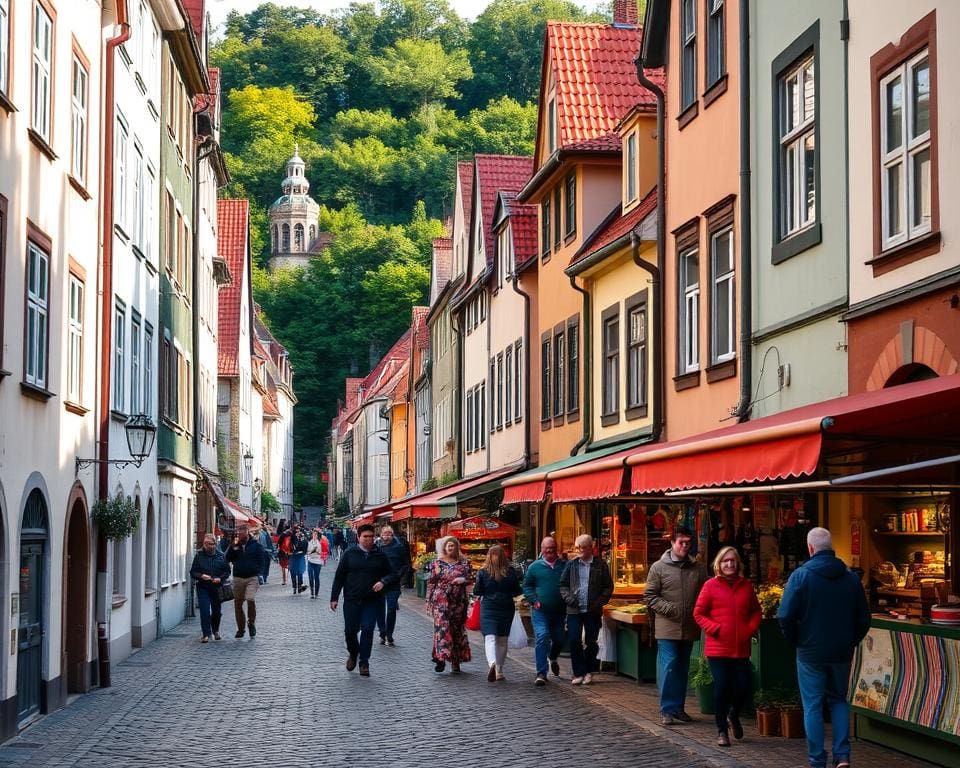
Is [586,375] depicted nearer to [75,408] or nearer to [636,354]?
[636,354]

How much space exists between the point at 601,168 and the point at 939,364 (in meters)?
15.7

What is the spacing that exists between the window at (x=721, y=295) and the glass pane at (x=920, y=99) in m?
5.41

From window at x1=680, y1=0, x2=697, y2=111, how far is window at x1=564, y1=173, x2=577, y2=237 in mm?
7221

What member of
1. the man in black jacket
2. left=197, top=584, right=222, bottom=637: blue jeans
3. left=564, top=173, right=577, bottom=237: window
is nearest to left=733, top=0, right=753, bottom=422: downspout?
the man in black jacket

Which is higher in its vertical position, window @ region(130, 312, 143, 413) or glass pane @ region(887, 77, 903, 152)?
glass pane @ region(887, 77, 903, 152)

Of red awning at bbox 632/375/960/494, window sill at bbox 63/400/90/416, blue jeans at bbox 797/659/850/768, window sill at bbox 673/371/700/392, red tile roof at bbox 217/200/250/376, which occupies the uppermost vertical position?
red tile roof at bbox 217/200/250/376

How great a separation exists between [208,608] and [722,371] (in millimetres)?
10378

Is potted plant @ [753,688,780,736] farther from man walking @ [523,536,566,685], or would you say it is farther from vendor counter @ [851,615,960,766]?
man walking @ [523,536,566,685]

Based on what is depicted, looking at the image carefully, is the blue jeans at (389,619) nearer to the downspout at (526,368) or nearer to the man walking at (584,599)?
the man walking at (584,599)

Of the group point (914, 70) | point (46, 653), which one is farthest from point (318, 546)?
point (914, 70)

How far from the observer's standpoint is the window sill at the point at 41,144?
15.4m

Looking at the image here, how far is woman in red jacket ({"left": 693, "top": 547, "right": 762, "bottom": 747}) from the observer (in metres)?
13.2

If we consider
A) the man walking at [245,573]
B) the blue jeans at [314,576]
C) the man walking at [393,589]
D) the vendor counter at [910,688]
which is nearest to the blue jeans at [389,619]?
the man walking at [393,589]

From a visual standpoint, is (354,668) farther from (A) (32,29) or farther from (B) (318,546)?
(B) (318,546)
